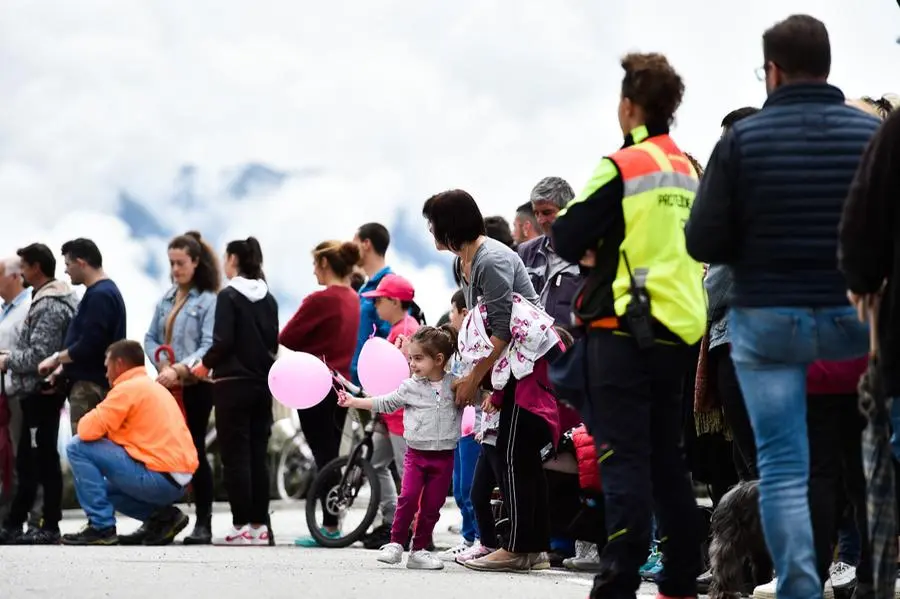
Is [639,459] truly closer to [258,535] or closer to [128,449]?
[258,535]

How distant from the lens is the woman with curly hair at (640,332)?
19.1ft

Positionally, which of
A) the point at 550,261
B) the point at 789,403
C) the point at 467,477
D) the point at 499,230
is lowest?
the point at 467,477

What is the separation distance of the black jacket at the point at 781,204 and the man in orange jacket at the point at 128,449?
690cm

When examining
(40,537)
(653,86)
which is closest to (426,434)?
(653,86)

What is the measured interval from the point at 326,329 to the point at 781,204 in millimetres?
6773

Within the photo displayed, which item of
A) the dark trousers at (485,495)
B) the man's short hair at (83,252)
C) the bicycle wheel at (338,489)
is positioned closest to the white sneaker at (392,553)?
the dark trousers at (485,495)

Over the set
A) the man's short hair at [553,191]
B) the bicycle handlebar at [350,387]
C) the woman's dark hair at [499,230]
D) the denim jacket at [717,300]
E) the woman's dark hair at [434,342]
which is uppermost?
the man's short hair at [553,191]

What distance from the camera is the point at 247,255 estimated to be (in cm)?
1218

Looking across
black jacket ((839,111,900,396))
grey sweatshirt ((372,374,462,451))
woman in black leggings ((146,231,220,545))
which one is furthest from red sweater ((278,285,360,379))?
black jacket ((839,111,900,396))

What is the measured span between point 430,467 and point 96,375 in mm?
4539

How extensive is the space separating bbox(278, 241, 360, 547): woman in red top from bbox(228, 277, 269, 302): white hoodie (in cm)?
34

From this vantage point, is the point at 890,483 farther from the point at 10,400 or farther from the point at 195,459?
the point at 10,400

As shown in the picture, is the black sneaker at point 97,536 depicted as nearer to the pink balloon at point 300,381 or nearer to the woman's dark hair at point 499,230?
the pink balloon at point 300,381

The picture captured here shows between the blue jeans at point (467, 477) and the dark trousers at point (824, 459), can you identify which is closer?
the dark trousers at point (824, 459)
